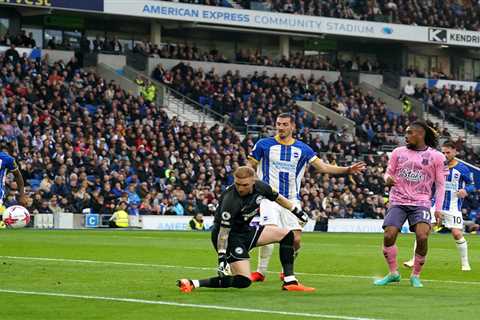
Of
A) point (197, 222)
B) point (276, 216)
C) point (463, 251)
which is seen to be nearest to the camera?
point (276, 216)

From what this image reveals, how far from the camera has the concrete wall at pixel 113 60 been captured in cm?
5566

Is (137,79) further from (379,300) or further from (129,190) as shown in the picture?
(379,300)

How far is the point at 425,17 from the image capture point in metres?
68.1

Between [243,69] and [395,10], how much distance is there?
37.1 feet

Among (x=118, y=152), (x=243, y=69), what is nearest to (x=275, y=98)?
(x=243, y=69)

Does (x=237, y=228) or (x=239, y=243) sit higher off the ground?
(x=237, y=228)

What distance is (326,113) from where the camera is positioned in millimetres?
59188

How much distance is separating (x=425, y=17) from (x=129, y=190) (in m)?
31.9

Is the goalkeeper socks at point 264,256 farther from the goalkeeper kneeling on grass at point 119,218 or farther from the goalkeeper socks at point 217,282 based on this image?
the goalkeeper kneeling on grass at point 119,218

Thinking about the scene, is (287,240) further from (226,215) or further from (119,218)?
(119,218)

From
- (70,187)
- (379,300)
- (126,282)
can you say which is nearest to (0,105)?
(70,187)

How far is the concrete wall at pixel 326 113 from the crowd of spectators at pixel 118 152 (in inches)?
166

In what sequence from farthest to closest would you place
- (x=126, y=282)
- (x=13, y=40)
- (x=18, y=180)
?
(x=13, y=40) < (x=18, y=180) < (x=126, y=282)

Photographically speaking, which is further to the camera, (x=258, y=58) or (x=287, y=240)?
(x=258, y=58)
